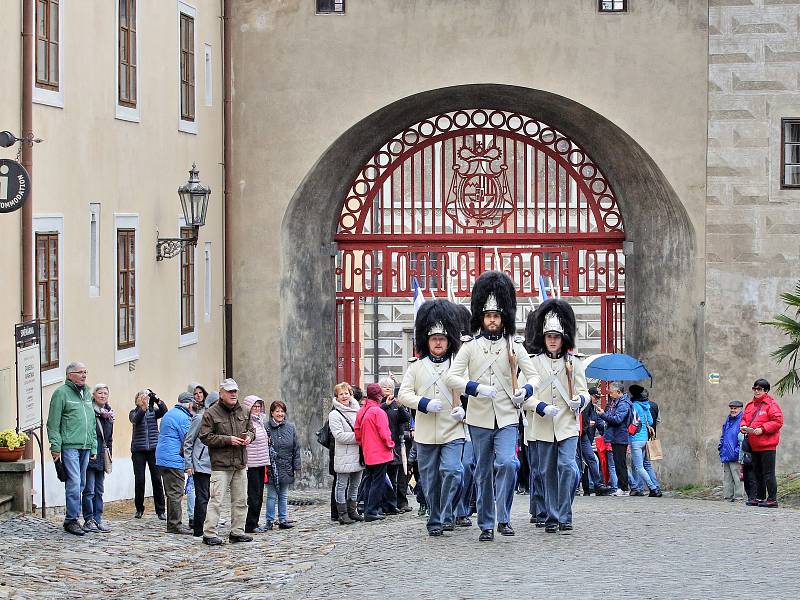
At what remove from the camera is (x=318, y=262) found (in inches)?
938

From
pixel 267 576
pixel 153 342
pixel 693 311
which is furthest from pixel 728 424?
pixel 267 576

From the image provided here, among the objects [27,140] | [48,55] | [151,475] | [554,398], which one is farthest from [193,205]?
[554,398]

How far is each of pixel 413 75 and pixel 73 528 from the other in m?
10.2

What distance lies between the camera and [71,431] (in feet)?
47.6

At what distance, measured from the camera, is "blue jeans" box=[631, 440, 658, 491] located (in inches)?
775

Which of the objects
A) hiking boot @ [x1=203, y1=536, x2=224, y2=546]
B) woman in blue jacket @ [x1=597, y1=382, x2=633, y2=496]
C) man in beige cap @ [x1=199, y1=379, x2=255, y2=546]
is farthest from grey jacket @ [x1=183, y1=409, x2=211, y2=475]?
woman in blue jacket @ [x1=597, y1=382, x2=633, y2=496]

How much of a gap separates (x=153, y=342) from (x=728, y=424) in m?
6.47

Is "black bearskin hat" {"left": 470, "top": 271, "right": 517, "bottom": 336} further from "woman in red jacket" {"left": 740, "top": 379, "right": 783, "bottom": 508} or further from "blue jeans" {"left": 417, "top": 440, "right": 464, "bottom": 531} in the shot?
"woman in red jacket" {"left": 740, "top": 379, "right": 783, "bottom": 508}

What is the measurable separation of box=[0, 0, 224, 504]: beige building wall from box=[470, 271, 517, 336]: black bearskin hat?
459 cm

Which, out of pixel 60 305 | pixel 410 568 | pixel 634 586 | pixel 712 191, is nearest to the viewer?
pixel 634 586

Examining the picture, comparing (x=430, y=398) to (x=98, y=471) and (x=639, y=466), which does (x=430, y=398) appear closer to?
(x=98, y=471)

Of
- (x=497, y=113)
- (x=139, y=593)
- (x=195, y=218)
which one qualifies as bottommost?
(x=139, y=593)

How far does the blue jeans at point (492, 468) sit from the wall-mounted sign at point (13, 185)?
4.44 metres

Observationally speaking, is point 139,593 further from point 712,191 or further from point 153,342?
point 712,191
